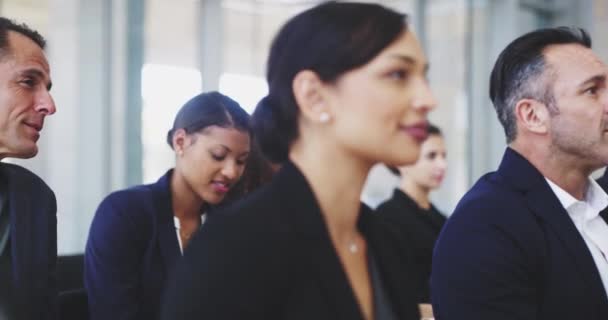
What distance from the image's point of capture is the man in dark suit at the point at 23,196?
1815 mm

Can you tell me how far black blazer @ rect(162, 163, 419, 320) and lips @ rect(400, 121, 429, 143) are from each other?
6.9 inches

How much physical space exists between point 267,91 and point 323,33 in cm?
16

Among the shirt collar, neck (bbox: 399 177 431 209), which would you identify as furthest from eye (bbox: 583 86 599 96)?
neck (bbox: 399 177 431 209)

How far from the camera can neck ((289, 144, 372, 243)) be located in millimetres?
1084

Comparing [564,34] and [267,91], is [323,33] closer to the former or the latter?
[267,91]

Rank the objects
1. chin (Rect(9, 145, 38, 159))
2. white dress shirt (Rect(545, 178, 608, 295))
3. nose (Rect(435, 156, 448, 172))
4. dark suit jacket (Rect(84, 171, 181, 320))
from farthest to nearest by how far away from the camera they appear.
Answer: nose (Rect(435, 156, 448, 172)), dark suit jacket (Rect(84, 171, 181, 320)), chin (Rect(9, 145, 38, 159)), white dress shirt (Rect(545, 178, 608, 295))

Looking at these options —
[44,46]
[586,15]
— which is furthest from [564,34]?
[586,15]

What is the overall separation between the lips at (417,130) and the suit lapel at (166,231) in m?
1.43

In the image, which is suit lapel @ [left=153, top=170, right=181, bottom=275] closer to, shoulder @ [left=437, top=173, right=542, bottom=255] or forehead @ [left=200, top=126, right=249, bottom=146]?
forehead @ [left=200, top=126, right=249, bottom=146]

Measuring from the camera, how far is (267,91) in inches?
45.6

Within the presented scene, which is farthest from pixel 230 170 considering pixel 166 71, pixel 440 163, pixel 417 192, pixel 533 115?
pixel 166 71

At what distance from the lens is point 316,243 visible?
1028 mm

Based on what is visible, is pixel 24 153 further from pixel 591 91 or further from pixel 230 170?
pixel 591 91

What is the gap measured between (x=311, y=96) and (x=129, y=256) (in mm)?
1409
